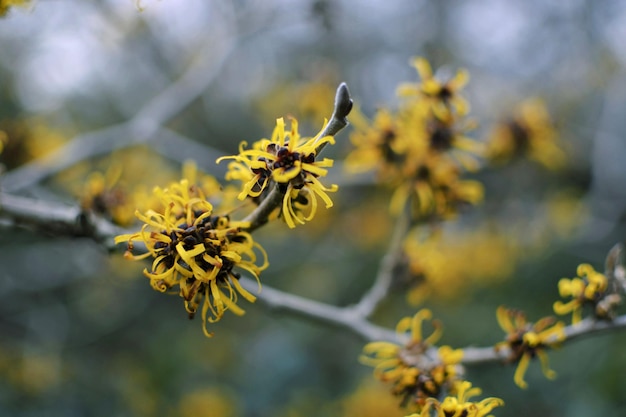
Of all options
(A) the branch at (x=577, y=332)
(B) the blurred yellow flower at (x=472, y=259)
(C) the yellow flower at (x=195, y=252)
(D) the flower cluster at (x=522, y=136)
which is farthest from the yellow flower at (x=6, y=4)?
(B) the blurred yellow flower at (x=472, y=259)

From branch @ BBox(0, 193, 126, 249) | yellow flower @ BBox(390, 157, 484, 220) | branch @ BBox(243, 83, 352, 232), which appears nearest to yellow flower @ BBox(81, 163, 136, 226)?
branch @ BBox(0, 193, 126, 249)

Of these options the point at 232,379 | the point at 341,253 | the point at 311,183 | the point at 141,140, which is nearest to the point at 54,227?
the point at 311,183

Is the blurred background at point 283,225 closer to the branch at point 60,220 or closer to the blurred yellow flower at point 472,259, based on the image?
the blurred yellow flower at point 472,259

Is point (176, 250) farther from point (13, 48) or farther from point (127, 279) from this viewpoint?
point (13, 48)

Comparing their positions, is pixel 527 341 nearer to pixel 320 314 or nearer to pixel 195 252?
pixel 320 314

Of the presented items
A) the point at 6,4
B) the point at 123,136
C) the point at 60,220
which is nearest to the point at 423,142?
the point at 60,220
